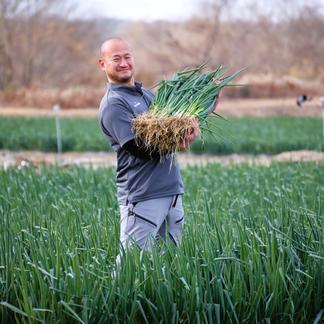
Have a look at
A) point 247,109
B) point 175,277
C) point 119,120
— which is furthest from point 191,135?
point 247,109

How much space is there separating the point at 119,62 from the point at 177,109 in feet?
1.39

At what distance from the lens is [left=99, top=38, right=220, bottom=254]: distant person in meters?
3.94

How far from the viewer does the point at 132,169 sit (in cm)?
402

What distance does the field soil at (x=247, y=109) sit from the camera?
26.9m

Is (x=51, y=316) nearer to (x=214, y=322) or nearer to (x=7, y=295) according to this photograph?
(x=7, y=295)

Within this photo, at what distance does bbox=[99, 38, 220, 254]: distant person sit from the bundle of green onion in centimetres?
9

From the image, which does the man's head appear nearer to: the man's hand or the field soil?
the man's hand

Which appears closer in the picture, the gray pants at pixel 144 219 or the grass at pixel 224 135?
the gray pants at pixel 144 219

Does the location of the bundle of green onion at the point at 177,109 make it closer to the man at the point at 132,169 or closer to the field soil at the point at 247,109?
the man at the point at 132,169

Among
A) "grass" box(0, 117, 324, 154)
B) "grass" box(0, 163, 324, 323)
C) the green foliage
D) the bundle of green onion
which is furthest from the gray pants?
"grass" box(0, 117, 324, 154)

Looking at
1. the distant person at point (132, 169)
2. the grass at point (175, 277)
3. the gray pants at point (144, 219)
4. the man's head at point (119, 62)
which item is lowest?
the grass at point (175, 277)

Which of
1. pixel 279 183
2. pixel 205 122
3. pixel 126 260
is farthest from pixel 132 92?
pixel 279 183

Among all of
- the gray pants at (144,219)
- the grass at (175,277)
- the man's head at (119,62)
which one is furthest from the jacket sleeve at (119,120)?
the grass at (175,277)

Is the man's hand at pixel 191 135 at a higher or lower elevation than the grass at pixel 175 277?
higher
